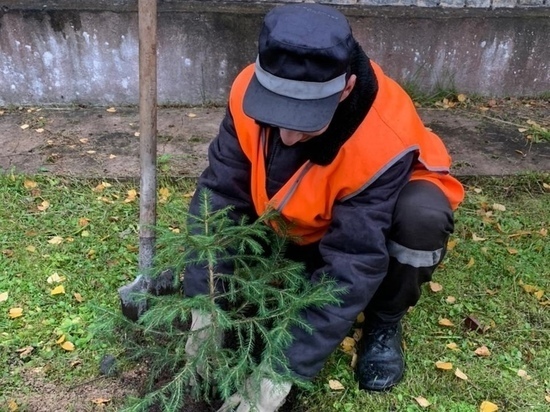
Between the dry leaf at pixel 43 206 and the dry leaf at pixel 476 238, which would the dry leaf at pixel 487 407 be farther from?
the dry leaf at pixel 43 206

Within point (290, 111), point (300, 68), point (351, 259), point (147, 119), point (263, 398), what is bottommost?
point (263, 398)

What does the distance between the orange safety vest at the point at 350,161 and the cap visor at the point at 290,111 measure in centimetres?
25

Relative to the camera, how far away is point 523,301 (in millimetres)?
2840

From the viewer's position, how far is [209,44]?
4293 millimetres

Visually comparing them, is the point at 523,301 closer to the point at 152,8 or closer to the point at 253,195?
the point at 253,195

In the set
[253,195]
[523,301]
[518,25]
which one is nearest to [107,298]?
[253,195]

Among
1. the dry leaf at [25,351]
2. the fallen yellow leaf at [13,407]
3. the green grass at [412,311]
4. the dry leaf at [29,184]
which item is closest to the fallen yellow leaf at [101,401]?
the green grass at [412,311]

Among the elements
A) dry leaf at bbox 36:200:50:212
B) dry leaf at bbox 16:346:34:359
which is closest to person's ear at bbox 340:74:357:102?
Answer: dry leaf at bbox 16:346:34:359

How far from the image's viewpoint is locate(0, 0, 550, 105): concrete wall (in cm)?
419

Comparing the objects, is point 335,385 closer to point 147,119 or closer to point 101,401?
point 101,401

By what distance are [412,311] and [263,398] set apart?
94 cm

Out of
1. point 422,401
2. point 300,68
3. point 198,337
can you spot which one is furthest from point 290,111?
point 422,401

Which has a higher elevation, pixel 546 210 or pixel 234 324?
pixel 234 324

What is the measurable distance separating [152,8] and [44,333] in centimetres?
133
